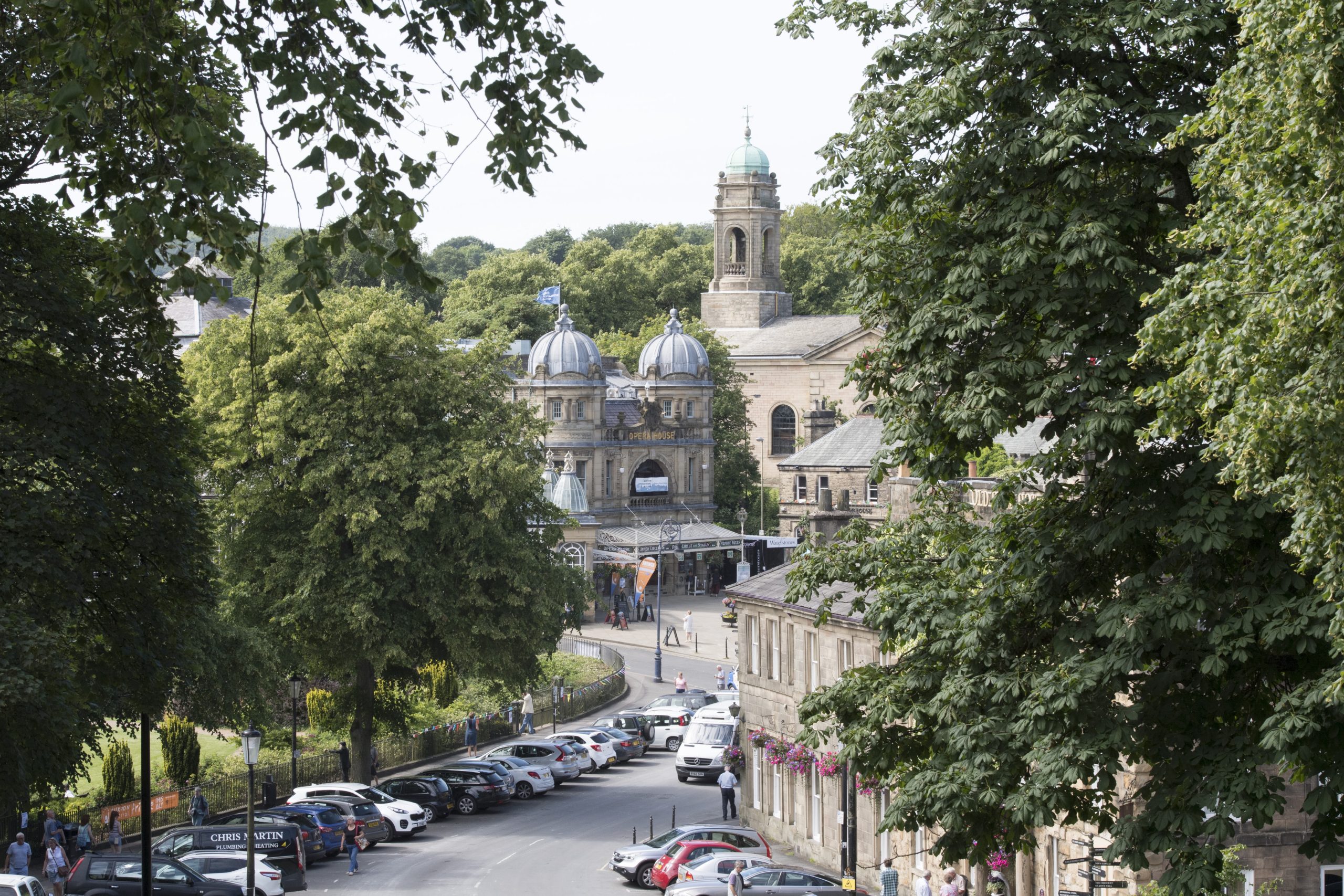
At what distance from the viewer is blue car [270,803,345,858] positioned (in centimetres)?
3509

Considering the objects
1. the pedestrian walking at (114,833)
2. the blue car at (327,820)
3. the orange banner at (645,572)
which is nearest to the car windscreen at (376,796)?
the blue car at (327,820)

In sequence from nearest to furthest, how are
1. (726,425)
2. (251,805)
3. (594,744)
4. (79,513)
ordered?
(79,513) → (251,805) → (594,744) → (726,425)

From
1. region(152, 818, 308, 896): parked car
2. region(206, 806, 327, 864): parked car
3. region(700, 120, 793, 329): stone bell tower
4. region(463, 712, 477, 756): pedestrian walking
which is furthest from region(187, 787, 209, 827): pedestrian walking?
region(700, 120, 793, 329): stone bell tower

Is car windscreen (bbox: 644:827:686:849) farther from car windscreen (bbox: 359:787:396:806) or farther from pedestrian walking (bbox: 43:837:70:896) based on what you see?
pedestrian walking (bbox: 43:837:70:896)

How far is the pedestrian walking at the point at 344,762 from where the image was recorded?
1656 inches

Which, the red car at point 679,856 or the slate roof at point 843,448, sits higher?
the slate roof at point 843,448

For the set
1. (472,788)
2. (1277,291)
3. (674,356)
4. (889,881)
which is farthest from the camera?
(674,356)

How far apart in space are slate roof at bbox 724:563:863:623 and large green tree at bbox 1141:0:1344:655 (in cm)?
2160

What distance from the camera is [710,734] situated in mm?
46062

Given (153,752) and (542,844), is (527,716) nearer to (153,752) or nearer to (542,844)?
(153,752)

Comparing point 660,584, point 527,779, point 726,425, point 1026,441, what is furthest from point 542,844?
point 726,425

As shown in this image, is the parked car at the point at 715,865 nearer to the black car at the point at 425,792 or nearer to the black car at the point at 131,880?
the black car at the point at 131,880

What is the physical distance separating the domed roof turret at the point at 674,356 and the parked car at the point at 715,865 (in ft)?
200

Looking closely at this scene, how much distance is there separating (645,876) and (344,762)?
12.1m
